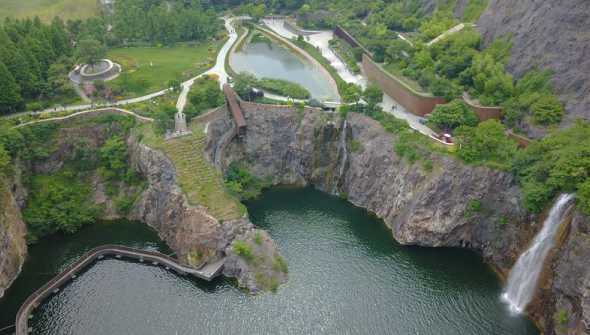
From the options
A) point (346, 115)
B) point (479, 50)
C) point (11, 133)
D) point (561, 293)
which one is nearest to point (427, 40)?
point (479, 50)

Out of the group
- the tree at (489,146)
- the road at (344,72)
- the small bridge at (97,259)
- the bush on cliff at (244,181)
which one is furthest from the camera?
the road at (344,72)

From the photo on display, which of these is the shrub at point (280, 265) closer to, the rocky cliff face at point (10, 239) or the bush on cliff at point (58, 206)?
the bush on cliff at point (58, 206)

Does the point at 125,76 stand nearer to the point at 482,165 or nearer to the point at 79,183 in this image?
the point at 79,183

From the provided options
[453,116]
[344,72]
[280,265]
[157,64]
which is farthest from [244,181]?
[157,64]

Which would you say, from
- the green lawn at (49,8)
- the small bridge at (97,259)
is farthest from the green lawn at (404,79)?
the green lawn at (49,8)

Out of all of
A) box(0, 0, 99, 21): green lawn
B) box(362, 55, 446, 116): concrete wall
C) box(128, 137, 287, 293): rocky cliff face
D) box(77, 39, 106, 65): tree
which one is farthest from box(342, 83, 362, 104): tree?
box(0, 0, 99, 21): green lawn

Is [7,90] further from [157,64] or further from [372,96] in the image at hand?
[372,96]
